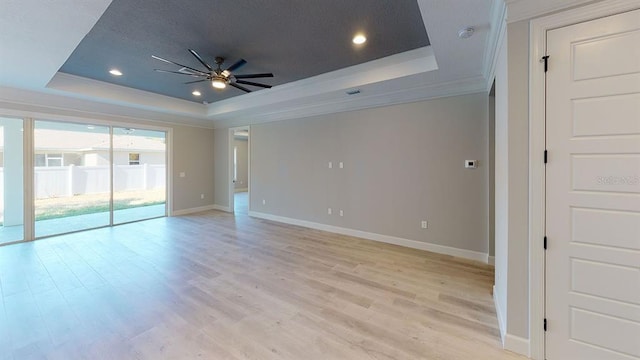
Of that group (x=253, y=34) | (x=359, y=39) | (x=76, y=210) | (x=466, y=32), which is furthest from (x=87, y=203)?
(x=466, y=32)

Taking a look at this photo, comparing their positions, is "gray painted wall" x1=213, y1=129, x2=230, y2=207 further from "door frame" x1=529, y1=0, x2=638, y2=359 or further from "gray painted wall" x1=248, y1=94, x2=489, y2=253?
"door frame" x1=529, y1=0, x2=638, y2=359

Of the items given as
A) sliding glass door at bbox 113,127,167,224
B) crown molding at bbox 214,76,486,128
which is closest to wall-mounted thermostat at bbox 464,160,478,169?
crown molding at bbox 214,76,486,128

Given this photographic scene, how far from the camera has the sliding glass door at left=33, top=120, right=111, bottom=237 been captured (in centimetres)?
479

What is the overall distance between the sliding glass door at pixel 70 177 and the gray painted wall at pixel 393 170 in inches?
150

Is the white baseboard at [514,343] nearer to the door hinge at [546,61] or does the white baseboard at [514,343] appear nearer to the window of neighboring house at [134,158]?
the door hinge at [546,61]

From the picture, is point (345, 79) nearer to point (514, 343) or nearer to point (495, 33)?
point (495, 33)

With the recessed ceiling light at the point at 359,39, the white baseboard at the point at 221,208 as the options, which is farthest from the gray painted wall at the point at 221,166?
the recessed ceiling light at the point at 359,39

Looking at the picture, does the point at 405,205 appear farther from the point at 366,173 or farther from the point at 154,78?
the point at 154,78

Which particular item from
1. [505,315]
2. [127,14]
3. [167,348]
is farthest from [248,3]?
[505,315]

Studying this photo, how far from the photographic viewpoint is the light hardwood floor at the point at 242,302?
192 centimetres

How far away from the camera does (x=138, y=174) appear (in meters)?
6.30

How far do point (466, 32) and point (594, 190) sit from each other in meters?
1.67

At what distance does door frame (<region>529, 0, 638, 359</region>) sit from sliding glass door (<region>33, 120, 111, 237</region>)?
294 inches

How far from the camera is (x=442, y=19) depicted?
2.13 m
